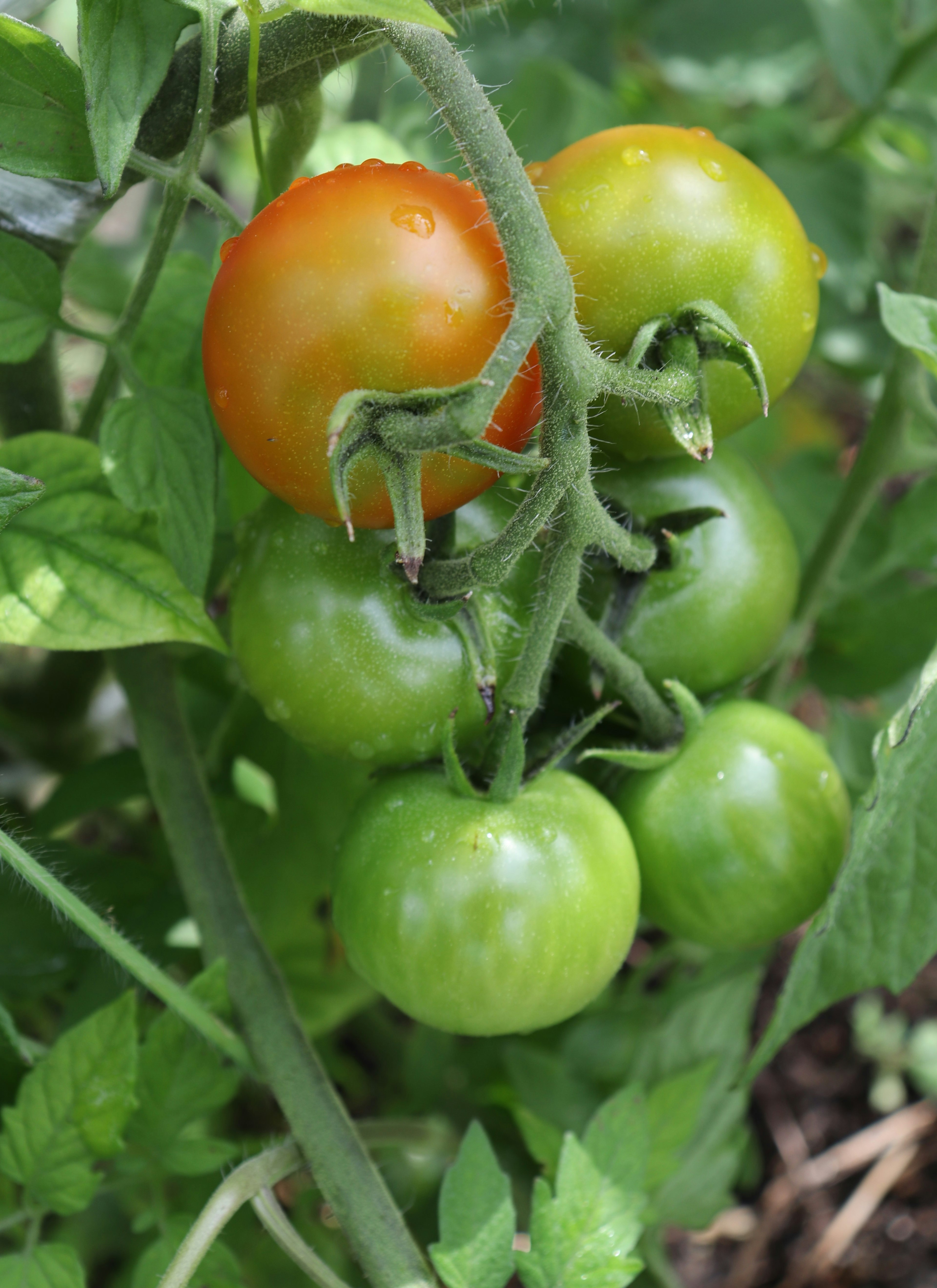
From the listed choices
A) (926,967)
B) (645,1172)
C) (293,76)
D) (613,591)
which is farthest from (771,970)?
(293,76)

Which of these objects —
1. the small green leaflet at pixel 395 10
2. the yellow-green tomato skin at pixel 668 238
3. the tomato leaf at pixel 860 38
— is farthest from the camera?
the tomato leaf at pixel 860 38

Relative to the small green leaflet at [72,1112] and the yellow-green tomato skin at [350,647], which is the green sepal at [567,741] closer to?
the yellow-green tomato skin at [350,647]

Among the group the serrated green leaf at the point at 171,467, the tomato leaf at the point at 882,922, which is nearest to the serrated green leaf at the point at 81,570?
the serrated green leaf at the point at 171,467

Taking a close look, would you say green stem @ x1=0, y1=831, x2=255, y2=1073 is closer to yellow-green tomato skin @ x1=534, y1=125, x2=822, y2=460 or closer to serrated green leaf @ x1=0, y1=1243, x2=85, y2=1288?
serrated green leaf @ x1=0, y1=1243, x2=85, y2=1288

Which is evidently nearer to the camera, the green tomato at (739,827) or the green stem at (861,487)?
the green tomato at (739,827)

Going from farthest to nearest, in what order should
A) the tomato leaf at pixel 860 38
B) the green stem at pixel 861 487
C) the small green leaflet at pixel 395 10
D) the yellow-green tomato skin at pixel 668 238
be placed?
1. the tomato leaf at pixel 860 38
2. the green stem at pixel 861 487
3. the yellow-green tomato skin at pixel 668 238
4. the small green leaflet at pixel 395 10

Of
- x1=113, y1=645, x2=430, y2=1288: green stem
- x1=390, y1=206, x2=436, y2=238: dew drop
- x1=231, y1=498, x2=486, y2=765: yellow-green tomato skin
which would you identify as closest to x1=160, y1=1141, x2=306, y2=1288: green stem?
x1=113, y1=645, x2=430, y2=1288: green stem
